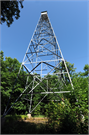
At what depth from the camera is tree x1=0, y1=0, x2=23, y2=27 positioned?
3358 mm

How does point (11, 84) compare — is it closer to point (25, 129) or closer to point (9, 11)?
point (25, 129)

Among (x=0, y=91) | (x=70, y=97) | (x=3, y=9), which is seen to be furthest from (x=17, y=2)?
(x=0, y=91)

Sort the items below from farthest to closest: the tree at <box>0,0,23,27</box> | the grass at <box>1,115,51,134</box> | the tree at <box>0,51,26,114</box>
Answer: the tree at <box>0,51,26,114</box> → the grass at <box>1,115,51,134</box> → the tree at <box>0,0,23,27</box>

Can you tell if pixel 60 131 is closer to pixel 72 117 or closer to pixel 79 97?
pixel 72 117

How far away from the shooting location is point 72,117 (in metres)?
2.76

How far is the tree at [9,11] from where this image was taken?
336 centimetres

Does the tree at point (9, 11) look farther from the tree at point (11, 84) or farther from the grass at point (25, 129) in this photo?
the tree at point (11, 84)

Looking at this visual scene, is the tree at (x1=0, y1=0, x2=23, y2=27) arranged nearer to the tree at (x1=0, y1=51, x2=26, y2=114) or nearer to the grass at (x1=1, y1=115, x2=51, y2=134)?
the grass at (x1=1, y1=115, x2=51, y2=134)

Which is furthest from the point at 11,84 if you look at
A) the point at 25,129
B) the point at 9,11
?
the point at 9,11

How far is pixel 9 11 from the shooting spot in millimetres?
3508

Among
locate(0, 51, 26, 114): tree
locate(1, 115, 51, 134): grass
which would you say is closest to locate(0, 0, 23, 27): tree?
locate(1, 115, 51, 134): grass

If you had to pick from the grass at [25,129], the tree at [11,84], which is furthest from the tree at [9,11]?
the tree at [11,84]

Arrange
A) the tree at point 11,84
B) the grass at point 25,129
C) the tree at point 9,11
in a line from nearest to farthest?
the tree at point 9,11
the grass at point 25,129
the tree at point 11,84

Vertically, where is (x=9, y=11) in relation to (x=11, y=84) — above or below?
above
